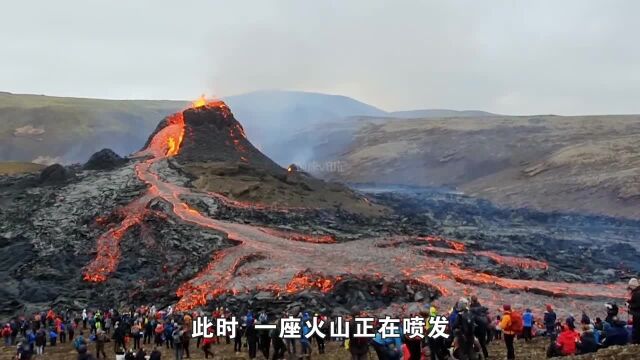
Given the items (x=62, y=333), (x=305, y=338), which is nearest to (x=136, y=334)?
(x=62, y=333)

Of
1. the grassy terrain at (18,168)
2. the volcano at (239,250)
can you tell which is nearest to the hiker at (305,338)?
the volcano at (239,250)

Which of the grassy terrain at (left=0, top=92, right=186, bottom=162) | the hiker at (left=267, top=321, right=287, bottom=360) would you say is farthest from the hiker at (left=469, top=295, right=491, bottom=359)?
the grassy terrain at (left=0, top=92, right=186, bottom=162)

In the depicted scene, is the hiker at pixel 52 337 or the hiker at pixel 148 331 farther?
the hiker at pixel 52 337

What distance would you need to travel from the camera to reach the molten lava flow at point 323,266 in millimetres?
Answer: 41594

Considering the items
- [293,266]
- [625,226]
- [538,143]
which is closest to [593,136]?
[538,143]

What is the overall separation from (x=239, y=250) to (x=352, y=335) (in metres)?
33.4

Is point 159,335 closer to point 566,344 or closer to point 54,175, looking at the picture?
point 566,344

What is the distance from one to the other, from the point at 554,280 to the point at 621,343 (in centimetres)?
3046

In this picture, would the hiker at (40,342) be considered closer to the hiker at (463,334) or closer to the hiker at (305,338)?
the hiker at (305,338)

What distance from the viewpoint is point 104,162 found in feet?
254

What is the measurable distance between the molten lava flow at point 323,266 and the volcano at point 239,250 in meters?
0.14

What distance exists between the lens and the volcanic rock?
76750mm

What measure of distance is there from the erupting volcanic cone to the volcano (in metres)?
4.01

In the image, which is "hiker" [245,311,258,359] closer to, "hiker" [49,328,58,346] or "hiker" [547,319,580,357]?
"hiker" [547,319,580,357]
